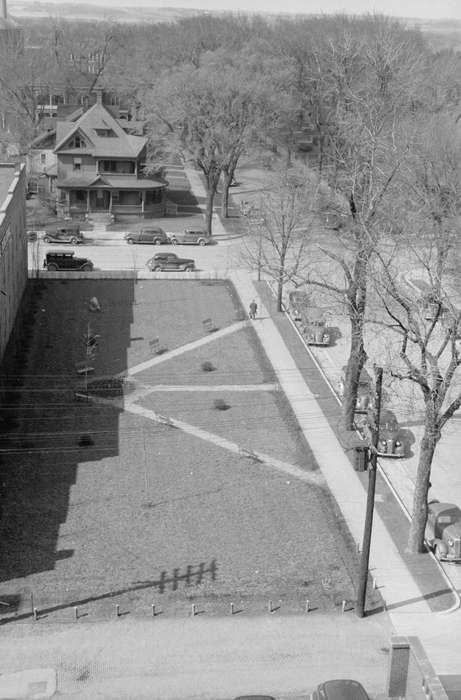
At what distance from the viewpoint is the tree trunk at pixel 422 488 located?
2353cm

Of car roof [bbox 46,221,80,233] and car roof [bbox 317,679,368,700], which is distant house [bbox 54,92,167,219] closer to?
car roof [bbox 46,221,80,233]

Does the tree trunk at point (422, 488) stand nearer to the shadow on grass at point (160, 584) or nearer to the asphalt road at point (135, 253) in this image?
the shadow on grass at point (160, 584)

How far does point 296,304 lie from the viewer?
147 ft

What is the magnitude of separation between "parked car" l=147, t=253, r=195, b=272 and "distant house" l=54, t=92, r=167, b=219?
13804 mm

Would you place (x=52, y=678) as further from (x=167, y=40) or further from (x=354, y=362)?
(x=167, y=40)

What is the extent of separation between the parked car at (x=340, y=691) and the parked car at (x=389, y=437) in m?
12.3

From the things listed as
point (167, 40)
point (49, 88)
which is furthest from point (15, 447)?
point (167, 40)

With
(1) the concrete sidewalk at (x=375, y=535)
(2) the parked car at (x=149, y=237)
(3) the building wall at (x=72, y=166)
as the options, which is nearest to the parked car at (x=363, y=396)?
(1) the concrete sidewalk at (x=375, y=535)

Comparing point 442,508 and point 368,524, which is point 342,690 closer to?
point 368,524

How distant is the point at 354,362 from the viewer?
30.7 m

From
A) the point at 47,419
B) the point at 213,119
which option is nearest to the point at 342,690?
the point at 47,419

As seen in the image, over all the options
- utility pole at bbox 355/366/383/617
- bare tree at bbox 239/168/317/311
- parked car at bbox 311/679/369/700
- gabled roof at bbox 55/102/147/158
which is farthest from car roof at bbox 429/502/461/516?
gabled roof at bbox 55/102/147/158

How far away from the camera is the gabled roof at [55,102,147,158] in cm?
6675

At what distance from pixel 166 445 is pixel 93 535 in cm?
632
